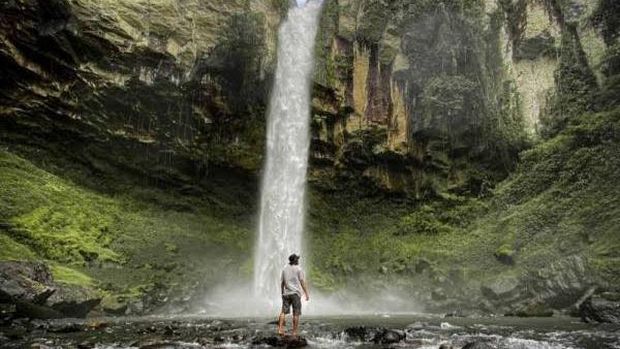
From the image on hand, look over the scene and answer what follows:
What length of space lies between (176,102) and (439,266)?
17.7m

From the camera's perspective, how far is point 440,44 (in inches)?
1430

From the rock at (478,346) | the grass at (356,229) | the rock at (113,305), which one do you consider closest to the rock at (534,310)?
the grass at (356,229)

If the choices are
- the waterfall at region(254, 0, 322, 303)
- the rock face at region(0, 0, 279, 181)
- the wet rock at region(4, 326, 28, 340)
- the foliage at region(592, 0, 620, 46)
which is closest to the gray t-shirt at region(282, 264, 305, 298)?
the wet rock at region(4, 326, 28, 340)

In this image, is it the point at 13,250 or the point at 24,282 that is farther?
the point at 13,250

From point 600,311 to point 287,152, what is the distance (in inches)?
840

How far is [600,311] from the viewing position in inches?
633

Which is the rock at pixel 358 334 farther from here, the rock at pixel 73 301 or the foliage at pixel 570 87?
the foliage at pixel 570 87

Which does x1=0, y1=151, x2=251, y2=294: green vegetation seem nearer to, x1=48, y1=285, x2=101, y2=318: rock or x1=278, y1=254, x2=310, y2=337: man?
x1=48, y1=285, x2=101, y2=318: rock

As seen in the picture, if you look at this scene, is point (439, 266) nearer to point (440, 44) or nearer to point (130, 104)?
point (440, 44)

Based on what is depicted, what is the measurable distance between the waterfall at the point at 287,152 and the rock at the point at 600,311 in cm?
1786

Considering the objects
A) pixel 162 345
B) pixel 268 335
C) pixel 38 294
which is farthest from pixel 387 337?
pixel 38 294

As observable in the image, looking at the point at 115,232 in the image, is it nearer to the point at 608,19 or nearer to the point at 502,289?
the point at 502,289

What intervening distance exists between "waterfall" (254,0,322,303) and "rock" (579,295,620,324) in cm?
1786

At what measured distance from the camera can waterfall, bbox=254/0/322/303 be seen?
32844 millimetres
